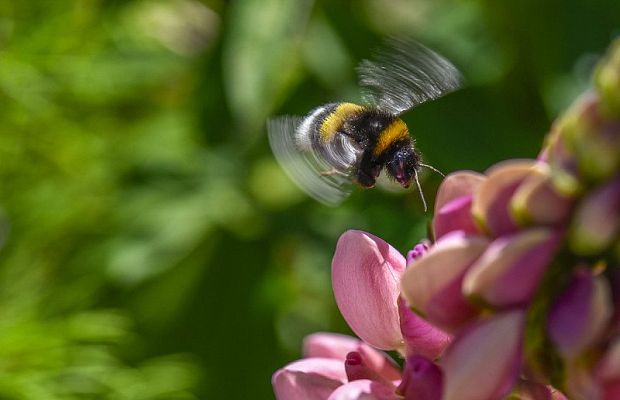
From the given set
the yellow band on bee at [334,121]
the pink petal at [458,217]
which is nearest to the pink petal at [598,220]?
the pink petal at [458,217]

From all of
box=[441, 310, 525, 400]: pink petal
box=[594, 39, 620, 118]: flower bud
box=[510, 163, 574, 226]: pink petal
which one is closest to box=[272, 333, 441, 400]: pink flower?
box=[441, 310, 525, 400]: pink petal

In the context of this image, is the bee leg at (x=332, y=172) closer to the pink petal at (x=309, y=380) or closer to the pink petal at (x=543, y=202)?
the pink petal at (x=309, y=380)

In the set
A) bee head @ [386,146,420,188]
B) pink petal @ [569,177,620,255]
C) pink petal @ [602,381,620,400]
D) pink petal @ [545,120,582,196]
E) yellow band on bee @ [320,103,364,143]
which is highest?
yellow band on bee @ [320,103,364,143]

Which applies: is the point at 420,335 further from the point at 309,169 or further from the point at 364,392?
the point at 309,169

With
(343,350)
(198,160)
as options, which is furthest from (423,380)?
(198,160)

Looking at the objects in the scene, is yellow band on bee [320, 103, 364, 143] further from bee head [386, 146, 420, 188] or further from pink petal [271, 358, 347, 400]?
pink petal [271, 358, 347, 400]

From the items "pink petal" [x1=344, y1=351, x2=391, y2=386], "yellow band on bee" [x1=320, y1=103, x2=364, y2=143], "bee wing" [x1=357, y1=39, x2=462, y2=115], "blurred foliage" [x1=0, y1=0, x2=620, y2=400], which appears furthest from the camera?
"blurred foliage" [x1=0, y1=0, x2=620, y2=400]
